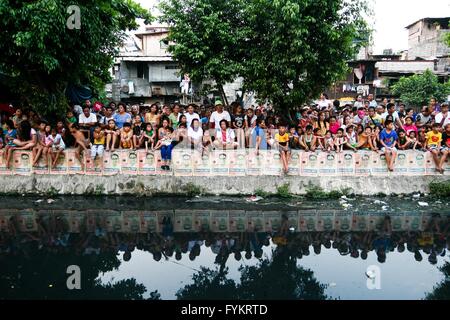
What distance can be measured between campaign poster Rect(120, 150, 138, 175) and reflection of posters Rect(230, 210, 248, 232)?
10.2 feet

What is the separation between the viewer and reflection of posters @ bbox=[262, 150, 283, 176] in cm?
1056

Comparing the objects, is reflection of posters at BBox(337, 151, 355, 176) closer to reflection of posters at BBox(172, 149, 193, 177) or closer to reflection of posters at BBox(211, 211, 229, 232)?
reflection of posters at BBox(211, 211, 229, 232)

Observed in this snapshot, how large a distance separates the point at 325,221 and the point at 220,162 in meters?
3.29

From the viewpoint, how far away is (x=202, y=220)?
8828mm

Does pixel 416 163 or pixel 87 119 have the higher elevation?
pixel 87 119

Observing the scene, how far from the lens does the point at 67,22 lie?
948 centimetres

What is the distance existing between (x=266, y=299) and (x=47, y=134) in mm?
7808

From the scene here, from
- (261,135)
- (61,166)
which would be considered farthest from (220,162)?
(61,166)

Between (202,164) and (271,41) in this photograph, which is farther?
(271,41)

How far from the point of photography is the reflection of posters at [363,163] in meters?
10.6

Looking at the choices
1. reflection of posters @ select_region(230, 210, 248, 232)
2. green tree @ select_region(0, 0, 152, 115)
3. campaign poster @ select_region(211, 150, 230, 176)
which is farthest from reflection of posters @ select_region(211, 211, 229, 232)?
green tree @ select_region(0, 0, 152, 115)

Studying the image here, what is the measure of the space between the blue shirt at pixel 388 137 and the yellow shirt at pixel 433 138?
97cm

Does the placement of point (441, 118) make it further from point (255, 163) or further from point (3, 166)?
point (3, 166)

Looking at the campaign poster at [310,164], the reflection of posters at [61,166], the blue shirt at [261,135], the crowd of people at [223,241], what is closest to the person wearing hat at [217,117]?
the blue shirt at [261,135]
